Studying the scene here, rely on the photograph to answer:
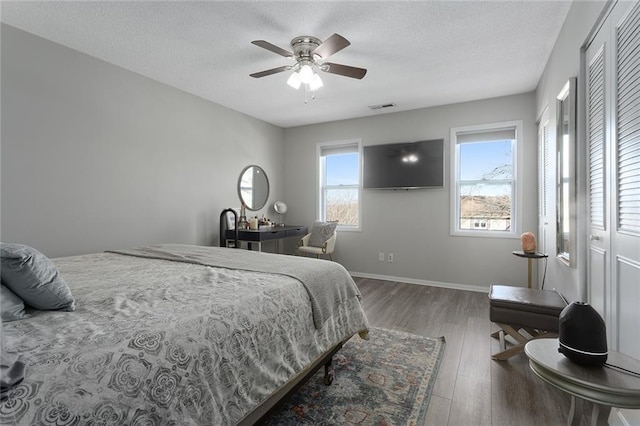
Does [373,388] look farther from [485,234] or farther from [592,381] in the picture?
[485,234]

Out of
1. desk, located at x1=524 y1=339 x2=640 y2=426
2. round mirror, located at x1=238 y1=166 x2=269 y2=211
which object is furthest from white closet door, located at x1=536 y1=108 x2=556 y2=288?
round mirror, located at x1=238 y1=166 x2=269 y2=211

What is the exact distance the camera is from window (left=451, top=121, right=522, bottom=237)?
13.1 feet

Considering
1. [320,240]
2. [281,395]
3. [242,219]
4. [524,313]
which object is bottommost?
[281,395]

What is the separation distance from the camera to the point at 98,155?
3.00 meters

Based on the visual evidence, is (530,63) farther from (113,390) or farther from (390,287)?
(113,390)

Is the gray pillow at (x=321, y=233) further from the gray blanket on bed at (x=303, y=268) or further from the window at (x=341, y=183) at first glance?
the gray blanket on bed at (x=303, y=268)

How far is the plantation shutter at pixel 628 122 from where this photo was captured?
1.30 meters

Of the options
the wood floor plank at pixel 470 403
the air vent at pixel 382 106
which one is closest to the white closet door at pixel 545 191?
the wood floor plank at pixel 470 403

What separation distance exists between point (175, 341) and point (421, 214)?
4037 mm

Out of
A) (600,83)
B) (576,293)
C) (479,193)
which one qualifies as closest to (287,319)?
(576,293)

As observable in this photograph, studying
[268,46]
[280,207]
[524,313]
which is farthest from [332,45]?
[280,207]

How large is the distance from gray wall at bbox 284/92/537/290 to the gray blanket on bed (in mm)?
2641

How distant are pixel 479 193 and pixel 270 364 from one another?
12.8 ft

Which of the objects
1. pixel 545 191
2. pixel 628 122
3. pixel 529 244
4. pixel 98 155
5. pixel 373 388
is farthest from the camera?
pixel 545 191
